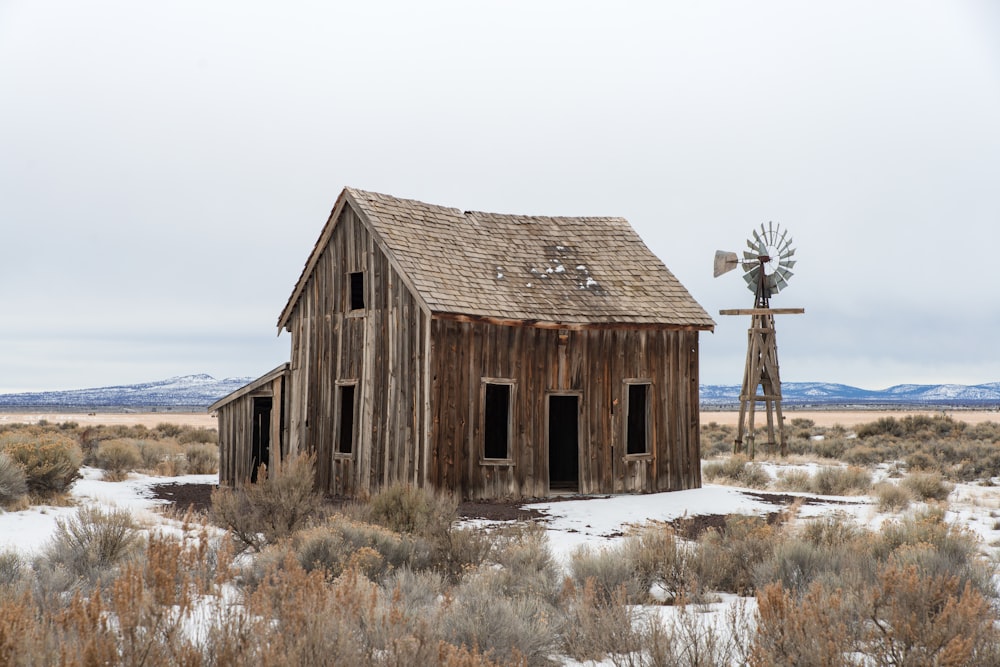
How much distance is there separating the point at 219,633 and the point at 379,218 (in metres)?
12.5

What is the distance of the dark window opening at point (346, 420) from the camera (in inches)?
655

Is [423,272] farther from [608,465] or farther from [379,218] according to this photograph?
[608,465]

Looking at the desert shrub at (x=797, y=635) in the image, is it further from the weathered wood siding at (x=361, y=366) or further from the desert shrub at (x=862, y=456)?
the desert shrub at (x=862, y=456)

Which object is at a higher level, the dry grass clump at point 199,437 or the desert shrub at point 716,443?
the dry grass clump at point 199,437

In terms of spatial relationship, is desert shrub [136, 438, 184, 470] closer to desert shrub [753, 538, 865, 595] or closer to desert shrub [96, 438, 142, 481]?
desert shrub [96, 438, 142, 481]

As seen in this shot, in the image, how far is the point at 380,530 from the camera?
9.40m

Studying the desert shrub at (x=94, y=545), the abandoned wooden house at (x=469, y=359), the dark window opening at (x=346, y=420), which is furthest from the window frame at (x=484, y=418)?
the desert shrub at (x=94, y=545)

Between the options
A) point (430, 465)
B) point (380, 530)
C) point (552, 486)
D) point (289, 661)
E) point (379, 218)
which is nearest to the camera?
point (289, 661)

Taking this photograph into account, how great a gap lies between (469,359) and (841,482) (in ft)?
28.3

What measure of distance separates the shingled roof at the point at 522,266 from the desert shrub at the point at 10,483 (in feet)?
20.3

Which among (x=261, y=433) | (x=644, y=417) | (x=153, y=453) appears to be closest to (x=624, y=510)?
(x=644, y=417)

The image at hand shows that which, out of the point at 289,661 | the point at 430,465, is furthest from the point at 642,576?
the point at 430,465

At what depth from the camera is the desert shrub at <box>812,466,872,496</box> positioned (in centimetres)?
1870

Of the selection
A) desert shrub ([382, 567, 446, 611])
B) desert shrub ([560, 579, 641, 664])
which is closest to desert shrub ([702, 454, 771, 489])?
desert shrub ([382, 567, 446, 611])
